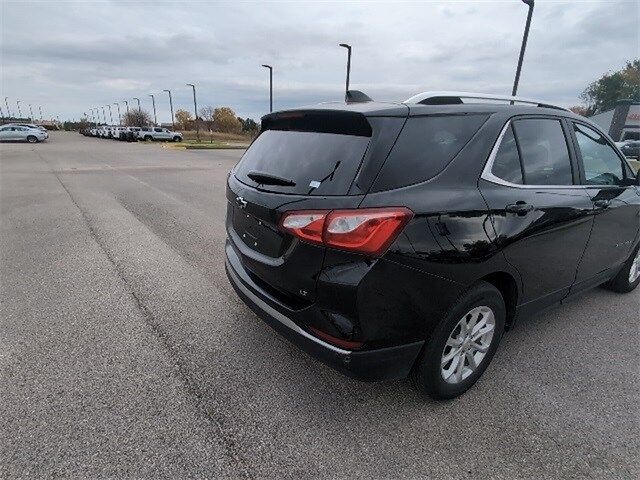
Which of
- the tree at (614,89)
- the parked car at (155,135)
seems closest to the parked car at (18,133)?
the parked car at (155,135)

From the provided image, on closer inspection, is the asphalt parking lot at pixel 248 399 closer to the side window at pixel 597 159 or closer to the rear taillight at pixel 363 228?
the rear taillight at pixel 363 228

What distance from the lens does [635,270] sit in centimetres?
436

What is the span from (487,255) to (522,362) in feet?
3.77

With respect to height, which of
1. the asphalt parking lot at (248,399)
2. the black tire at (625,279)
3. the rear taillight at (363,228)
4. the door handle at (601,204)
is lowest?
the asphalt parking lot at (248,399)

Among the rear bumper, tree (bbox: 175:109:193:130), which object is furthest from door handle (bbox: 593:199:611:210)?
tree (bbox: 175:109:193:130)

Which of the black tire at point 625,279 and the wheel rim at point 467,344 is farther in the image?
the black tire at point 625,279

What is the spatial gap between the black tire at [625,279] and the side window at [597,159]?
0.95 metres

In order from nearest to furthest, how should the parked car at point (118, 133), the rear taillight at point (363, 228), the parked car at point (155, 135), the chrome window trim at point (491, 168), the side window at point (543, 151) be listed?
the rear taillight at point (363, 228), the chrome window trim at point (491, 168), the side window at point (543, 151), the parked car at point (155, 135), the parked car at point (118, 133)

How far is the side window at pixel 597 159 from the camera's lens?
10.8 ft

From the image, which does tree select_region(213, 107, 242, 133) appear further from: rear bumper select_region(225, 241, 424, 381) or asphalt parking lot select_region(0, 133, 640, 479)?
rear bumper select_region(225, 241, 424, 381)

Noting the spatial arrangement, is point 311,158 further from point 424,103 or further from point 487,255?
point 487,255

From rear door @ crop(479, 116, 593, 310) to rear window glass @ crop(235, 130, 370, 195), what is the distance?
2.67 ft

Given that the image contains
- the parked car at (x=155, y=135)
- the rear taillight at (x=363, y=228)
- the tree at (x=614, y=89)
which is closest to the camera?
the rear taillight at (x=363, y=228)

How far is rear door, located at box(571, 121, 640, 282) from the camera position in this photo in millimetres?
3281
